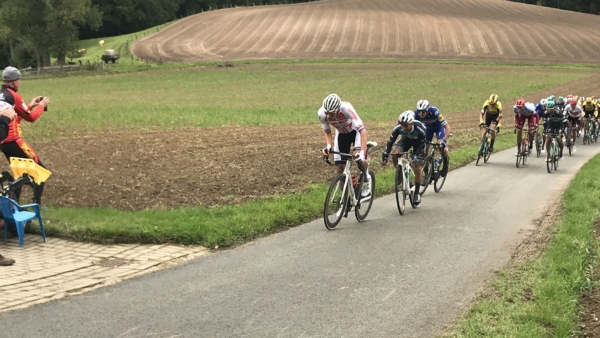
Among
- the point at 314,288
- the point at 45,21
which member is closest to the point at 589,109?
the point at 314,288

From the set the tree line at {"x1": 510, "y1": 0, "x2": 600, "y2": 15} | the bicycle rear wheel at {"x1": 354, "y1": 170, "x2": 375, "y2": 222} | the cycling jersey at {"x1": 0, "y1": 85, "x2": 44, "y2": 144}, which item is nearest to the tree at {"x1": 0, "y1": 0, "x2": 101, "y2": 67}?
the cycling jersey at {"x1": 0, "y1": 85, "x2": 44, "y2": 144}

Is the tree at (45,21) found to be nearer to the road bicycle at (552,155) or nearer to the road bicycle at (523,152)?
the road bicycle at (523,152)

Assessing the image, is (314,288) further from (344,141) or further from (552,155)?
(552,155)

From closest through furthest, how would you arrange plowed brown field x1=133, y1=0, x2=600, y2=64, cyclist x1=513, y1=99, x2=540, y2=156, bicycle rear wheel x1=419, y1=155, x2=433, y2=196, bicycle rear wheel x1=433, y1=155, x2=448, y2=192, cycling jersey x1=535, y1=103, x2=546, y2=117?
1. bicycle rear wheel x1=419, y1=155, x2=433, y2=196
2. bicycle rear wheel x1=433, y1=155, x2=448, y2=192
3. cyclist x1=513, y1=99, x2=540, y2=156
4. cycling jersey x1=535, y1=103, x2=546, y2=117
5. plowed brown field x1=133, y1=0, x2=600, y2=64

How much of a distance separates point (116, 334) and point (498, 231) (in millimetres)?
6826

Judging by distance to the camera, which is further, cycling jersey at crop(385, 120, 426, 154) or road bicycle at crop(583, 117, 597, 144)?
road bicycle at crop(583, 117, 597, 144)

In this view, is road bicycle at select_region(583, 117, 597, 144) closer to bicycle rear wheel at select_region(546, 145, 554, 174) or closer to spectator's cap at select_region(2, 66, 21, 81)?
bicycle rear wheel at select_region(546, 145, 554, 174)

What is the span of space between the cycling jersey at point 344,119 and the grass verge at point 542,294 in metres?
3.63

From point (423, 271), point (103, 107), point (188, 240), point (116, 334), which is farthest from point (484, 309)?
point (103, 107)

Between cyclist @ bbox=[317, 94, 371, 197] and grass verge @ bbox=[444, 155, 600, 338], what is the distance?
10.7 feet

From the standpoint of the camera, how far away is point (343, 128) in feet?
35.8

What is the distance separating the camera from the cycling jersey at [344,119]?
10.5 m

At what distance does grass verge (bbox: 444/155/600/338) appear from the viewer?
598 cm

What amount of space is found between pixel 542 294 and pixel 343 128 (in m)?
4.92
